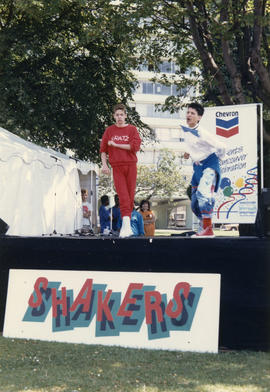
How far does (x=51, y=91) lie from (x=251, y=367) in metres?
11.8

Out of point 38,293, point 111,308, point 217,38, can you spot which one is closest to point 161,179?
point 217,38

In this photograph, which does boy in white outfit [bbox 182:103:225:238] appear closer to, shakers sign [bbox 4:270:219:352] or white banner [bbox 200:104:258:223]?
shakers sign [bbox 4:270:219:352]

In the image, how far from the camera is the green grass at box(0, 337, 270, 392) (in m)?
3.81

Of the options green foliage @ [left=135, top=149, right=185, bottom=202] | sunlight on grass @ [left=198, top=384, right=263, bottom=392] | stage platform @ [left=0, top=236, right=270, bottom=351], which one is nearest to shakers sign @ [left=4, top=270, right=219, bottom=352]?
stage platform @ [left=0, top=236, right=270, bottom=351]

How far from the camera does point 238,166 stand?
10.1 meters

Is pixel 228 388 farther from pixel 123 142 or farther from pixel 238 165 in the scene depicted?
pixel 238 165

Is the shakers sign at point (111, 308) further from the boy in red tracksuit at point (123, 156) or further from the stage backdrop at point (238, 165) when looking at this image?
the stage backdrop at point (238, 165)

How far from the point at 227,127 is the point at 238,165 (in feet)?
2.72

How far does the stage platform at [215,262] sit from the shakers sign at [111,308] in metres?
0.10

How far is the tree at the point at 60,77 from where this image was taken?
14258 millimetres

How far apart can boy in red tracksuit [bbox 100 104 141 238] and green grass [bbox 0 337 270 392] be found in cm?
154

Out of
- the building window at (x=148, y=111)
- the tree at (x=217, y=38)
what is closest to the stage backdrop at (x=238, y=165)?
the tree at (x=217, y=38)

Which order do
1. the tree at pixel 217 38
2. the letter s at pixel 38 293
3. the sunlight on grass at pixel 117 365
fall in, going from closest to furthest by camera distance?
the sunlight on grass at pixel 117 365 < the letter s at pixel 38 293 < the tree at pixel 217 38

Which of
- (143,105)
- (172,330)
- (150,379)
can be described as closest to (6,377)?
(150,379)
